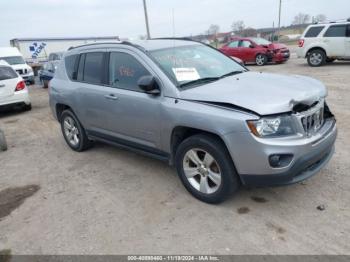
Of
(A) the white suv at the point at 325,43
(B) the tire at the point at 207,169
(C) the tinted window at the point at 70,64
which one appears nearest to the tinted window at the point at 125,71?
Result: (B) the tire at the point at 207,169

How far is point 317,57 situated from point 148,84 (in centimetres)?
1293

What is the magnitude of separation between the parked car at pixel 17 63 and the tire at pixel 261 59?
42.4 feet

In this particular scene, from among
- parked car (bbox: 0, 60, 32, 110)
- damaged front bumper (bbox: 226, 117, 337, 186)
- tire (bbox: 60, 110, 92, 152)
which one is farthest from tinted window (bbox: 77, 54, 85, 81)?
parked car (bbox: 0, 60, 32, 110)

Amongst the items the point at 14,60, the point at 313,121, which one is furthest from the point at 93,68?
the point at 14,60

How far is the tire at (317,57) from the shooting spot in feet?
46.7

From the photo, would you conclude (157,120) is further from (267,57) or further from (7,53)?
(7,53)

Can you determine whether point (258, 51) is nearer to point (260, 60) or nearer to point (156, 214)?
point (260, 60)

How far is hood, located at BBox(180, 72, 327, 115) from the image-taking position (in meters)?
3.08

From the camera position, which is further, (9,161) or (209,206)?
(9,161)

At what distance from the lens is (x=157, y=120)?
3.87m

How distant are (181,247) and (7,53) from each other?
20759mm

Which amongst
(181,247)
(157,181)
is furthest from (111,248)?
(157,181)

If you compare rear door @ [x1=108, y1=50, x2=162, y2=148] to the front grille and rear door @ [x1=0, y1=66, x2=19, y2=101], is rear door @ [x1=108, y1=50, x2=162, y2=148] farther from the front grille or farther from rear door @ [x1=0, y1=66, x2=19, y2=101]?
rear door @ [x1=0, y1=66, x2=19, y2=101]

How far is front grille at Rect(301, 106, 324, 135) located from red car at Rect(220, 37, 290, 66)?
13.8 meters
